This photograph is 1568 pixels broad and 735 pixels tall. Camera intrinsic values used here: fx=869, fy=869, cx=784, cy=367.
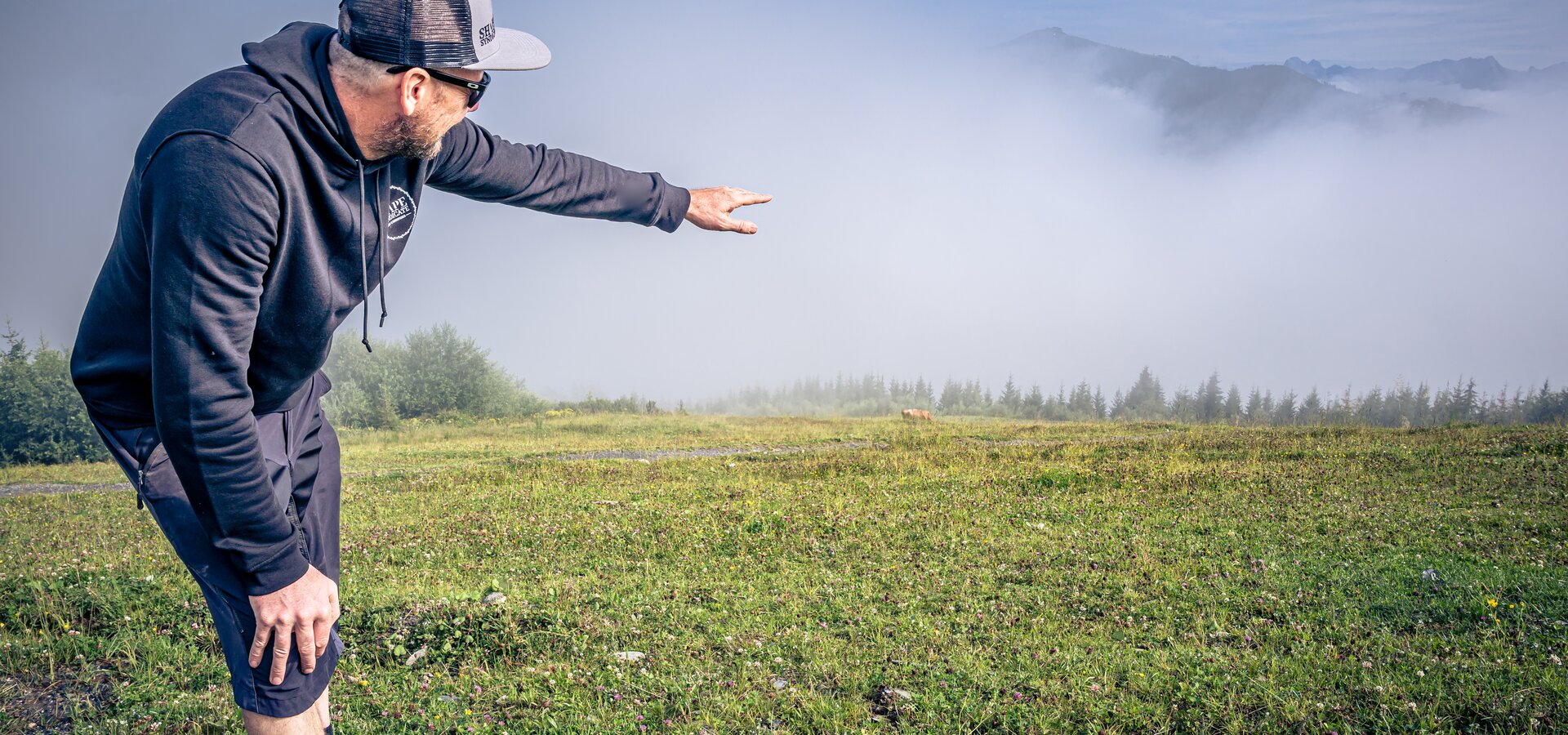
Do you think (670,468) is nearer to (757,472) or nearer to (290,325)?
(757,472)

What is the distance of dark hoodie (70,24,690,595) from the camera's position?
230 cm

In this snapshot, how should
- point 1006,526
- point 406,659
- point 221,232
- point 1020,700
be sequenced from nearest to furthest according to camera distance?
1. point 221,232
2. point 1020,700
3. point 406,659
4. point 1006,526

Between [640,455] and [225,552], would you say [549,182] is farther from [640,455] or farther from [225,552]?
[640,455]

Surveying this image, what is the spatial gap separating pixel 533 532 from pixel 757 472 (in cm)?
584

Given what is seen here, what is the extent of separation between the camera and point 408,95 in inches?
107

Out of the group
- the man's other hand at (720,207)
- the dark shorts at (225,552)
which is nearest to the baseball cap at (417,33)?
the dark shorts at (225,552)

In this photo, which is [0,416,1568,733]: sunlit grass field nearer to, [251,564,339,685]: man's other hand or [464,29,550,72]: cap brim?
Result: [251,564,339,685]: man's other hand

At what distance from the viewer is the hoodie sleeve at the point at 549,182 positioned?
3748 millimetres

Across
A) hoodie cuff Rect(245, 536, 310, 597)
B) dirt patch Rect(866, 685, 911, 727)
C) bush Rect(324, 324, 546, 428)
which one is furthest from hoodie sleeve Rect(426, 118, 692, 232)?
bush Rect(324, 324, 546, 428)

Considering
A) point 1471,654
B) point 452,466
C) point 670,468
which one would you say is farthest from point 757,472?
point 1471,654

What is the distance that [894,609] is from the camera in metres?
6.99

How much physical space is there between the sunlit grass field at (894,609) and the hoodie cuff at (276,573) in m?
2.65

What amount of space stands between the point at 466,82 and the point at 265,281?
2.86ft

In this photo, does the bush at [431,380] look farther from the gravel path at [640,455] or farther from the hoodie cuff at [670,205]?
the hoodie cuff at [670,205]
